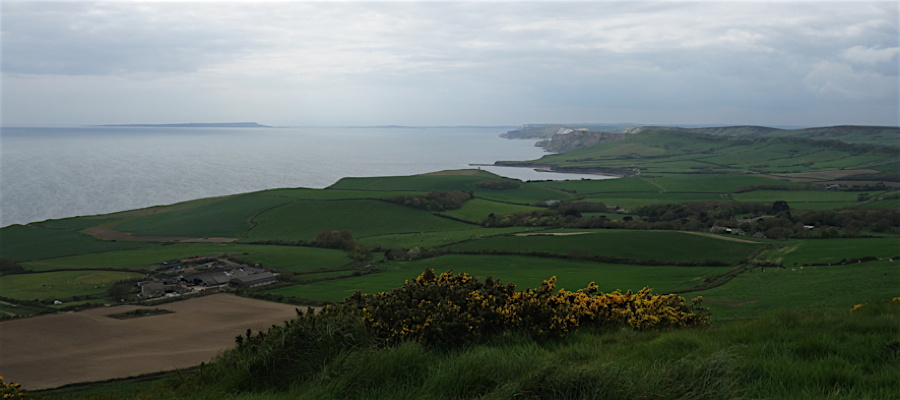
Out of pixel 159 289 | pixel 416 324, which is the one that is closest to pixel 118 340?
pixel 159 289

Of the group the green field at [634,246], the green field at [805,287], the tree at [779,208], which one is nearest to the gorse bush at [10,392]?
the green field at [805,287]

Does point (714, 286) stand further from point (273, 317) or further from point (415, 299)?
point (415, 299)

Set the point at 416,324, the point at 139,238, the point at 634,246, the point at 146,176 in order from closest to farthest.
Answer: the point at 416,324 → the point at 634,246 → the point at 139,238 → the point at 146,176

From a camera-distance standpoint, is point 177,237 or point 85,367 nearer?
point 85,367

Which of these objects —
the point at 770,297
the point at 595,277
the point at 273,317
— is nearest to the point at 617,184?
the point at 595,277

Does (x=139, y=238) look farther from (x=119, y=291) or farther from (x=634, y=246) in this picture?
(x=634, y=246)

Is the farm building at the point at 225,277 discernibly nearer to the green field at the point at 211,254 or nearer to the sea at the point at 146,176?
the green field at the point at 211,254

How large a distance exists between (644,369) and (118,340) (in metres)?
28.8

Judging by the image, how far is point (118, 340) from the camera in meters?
28.7

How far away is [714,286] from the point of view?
38594 millimetres

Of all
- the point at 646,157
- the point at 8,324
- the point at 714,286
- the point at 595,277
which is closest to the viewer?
the point at 8,324

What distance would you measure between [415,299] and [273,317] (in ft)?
88.2

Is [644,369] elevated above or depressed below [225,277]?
above

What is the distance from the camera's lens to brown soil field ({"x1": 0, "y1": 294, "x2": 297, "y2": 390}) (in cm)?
2284
